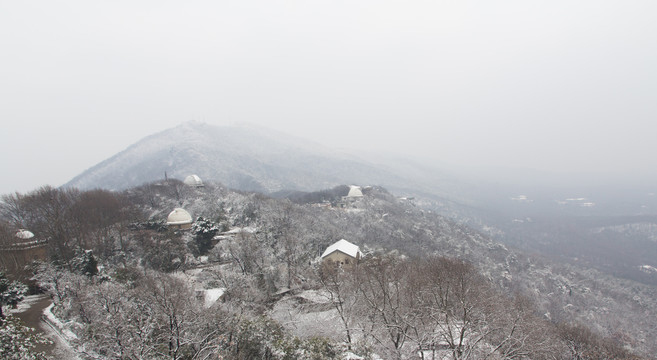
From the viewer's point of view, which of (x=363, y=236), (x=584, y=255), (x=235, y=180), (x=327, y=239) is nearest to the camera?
(x=327, y=239)

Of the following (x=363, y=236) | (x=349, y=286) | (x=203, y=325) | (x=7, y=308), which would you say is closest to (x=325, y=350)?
(x=203, y=325)

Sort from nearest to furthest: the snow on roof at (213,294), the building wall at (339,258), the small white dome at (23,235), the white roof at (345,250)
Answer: the snow on roof at (213,294) → the small white dome at (23,235) → the building wall at (339,258) → the white roof at (345,250)

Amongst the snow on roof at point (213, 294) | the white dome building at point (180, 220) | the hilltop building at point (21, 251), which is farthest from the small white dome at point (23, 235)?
the snow on roof at point (213, 294)

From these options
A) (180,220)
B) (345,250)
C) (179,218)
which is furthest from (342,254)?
(179,218)

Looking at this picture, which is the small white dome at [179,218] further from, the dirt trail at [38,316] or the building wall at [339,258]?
the building wall at [339,258]

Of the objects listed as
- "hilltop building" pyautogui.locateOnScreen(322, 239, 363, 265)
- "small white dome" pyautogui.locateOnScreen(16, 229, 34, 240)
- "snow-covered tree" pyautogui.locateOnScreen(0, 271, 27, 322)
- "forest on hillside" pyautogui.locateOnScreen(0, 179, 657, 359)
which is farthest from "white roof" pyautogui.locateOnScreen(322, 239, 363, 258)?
"small white dome" pyautogui.locateOnScreen(16, 229, 34, 240)

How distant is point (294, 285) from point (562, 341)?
21242 mm

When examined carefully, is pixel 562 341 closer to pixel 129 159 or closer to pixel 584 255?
pixel 584 255

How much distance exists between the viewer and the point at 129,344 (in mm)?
11820

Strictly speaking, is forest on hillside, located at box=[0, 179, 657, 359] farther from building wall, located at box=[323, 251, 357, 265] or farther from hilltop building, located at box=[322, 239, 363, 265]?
hilltop building, located at box=[322, 239, 363, 265]

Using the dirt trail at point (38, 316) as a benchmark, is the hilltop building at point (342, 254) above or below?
below

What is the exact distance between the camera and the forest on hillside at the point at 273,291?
13.8 m

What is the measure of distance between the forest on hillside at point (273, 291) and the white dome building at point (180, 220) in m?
3.45

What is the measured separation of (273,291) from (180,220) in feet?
74.7
